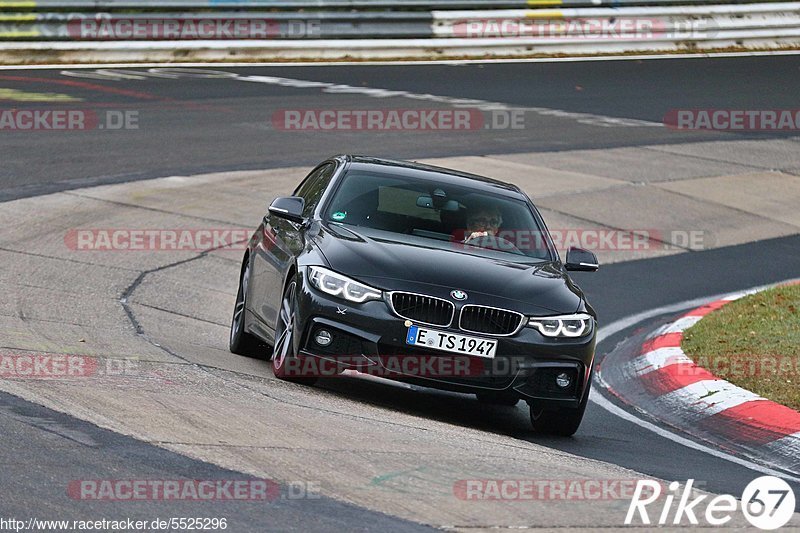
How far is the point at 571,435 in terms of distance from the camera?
27.9 feet

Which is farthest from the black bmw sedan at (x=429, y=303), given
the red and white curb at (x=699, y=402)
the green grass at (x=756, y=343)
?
the green grass at (x=756, y=343)

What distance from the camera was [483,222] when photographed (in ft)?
30.1

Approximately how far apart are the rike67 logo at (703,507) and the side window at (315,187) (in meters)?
3.61

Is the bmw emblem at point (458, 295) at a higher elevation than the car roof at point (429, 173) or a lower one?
lower

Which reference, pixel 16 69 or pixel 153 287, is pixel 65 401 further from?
pixel 16 69

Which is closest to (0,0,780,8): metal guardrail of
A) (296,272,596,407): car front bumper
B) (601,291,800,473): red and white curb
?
(601,291,800,473): red and white curb

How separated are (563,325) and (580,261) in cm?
120

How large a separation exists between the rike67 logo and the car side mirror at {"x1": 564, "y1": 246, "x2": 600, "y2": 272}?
2570mm

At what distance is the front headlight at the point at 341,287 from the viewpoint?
26.0 ft

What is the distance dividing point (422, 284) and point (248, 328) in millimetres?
2167

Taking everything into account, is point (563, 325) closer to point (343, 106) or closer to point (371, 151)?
point (371, 151)

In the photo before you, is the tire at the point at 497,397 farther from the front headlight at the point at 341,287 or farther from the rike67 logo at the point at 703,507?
the rike67 logo at the point at 703,507

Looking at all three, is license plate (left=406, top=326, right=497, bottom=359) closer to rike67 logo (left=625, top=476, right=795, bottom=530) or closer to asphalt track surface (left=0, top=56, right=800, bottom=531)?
asphalt track surface (left=0, top=56, right=800, bottom=531)

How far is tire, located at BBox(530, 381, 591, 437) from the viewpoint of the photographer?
8289 millimetres
